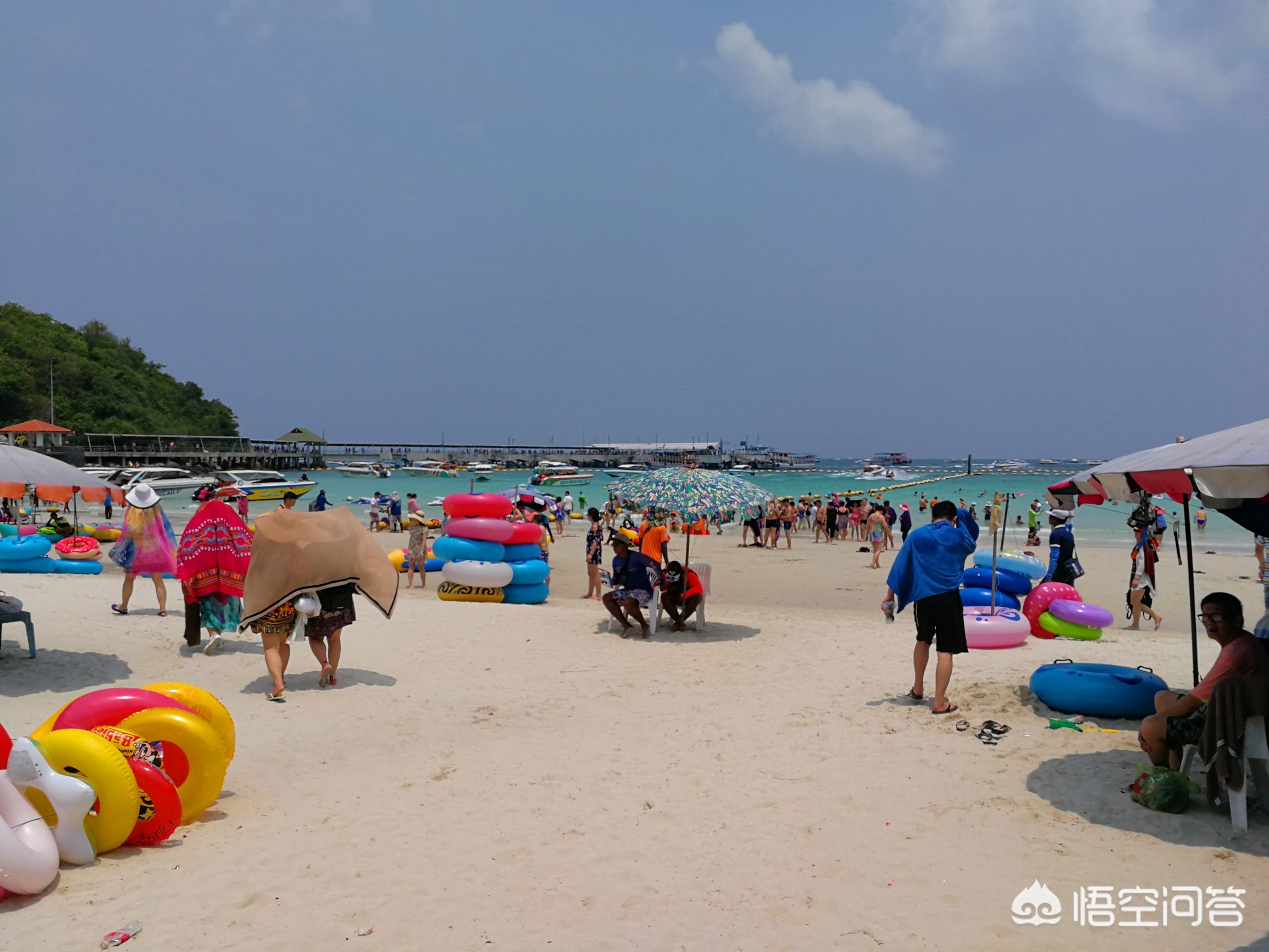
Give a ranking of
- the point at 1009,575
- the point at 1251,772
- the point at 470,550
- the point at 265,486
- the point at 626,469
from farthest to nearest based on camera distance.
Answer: the point at 626,469
the point at 265,486
the point at 470,550
the point at 1009,575
the point at 1251,772

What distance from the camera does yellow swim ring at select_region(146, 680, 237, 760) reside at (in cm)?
459

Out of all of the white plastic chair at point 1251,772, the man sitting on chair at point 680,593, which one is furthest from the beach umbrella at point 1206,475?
the man sitting on chair at point 680,593

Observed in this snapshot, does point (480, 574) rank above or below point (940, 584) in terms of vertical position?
below

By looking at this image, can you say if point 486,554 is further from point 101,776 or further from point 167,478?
point 167,478

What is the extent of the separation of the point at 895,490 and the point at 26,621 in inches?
2497

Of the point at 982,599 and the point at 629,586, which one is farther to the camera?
the point at 629,586

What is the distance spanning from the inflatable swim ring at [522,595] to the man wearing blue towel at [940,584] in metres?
6.70

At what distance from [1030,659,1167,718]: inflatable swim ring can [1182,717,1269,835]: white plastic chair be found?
5.36 ft

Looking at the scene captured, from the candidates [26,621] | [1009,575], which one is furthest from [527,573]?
[1009,575]

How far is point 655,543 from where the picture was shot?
995 cm

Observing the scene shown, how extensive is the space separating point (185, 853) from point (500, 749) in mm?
2084

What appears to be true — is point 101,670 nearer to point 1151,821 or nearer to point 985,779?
point 985,779

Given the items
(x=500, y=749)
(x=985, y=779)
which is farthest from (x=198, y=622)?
(x=985, y=779)

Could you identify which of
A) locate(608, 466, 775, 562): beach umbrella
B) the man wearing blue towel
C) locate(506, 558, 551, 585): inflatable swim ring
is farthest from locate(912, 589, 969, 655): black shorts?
locate(506, 558, 551, 585): inflatable swim ring
